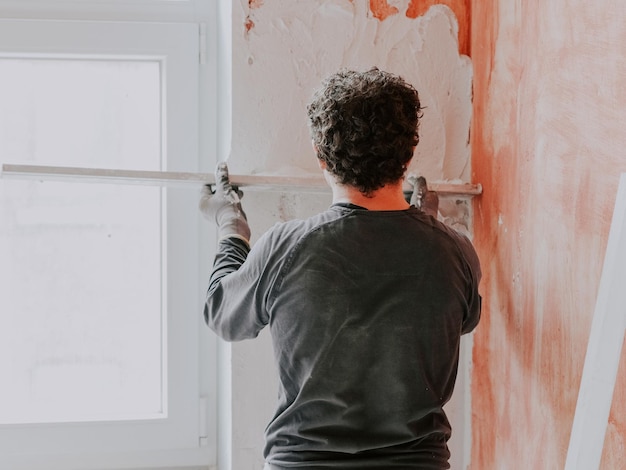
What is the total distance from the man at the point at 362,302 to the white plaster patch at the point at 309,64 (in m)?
0.42

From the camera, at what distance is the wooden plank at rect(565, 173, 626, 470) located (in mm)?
928

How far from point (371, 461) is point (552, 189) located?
0.53 meters

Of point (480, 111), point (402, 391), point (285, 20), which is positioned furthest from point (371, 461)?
point (285, 20)

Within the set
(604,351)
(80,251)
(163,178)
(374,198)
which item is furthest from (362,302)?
(80,251)

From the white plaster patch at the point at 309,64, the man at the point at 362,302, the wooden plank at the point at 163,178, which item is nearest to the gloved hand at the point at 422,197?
the wooden plank at the point at 163,178

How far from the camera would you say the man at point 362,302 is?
1090 millimetres

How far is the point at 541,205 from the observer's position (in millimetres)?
1268

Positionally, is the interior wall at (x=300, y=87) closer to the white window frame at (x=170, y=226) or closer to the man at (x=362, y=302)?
the white window frame at (x=170, y=226)

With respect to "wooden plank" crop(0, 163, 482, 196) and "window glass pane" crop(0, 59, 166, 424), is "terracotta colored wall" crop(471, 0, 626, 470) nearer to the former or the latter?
"wooden plank" crop(0, 163, 482, 196)

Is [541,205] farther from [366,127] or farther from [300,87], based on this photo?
[300,87]

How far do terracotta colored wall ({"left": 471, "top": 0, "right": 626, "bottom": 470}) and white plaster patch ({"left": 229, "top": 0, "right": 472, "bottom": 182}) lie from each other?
2.9 inches

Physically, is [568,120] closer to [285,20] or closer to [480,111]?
[480,111]

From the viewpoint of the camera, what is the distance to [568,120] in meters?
1.16

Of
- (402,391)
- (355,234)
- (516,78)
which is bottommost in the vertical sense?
(402,391)
